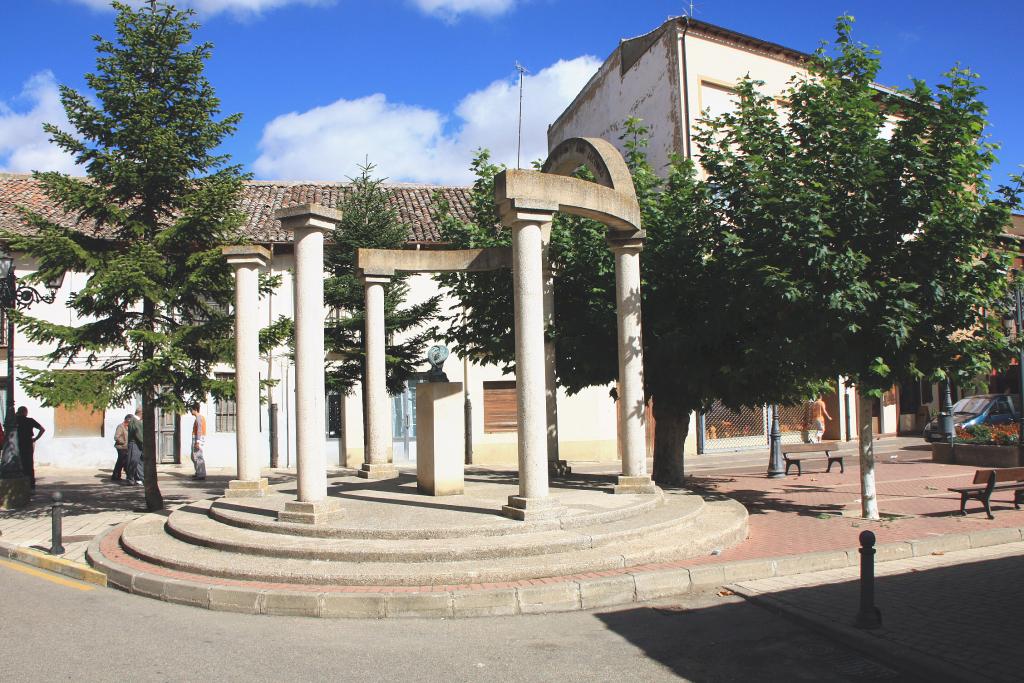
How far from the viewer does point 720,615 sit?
6.75 m

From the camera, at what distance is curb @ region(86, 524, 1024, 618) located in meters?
6.85

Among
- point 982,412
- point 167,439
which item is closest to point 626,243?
point 167,439

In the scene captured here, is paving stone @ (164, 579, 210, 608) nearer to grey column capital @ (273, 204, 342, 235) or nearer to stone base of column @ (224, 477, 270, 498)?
stone base of column @ (224, 477, 270, 498)

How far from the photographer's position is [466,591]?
6980mm

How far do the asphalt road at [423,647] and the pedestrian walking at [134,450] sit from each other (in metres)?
10.4

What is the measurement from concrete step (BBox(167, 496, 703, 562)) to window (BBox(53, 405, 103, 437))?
46.7ft

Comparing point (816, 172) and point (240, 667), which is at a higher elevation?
point (816, 172)

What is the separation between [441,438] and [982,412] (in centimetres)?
2064

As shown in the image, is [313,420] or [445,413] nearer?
[313,420]

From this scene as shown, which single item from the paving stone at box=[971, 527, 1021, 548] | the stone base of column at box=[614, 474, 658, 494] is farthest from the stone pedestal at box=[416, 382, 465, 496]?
the paving stone at box=[971, 527, 1021, 548]

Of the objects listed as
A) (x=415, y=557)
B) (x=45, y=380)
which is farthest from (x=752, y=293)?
(x=45, y=380)

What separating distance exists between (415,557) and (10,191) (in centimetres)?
2218

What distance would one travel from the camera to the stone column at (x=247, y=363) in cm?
1134

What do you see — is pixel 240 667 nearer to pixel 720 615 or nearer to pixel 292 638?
pixel 292 638
